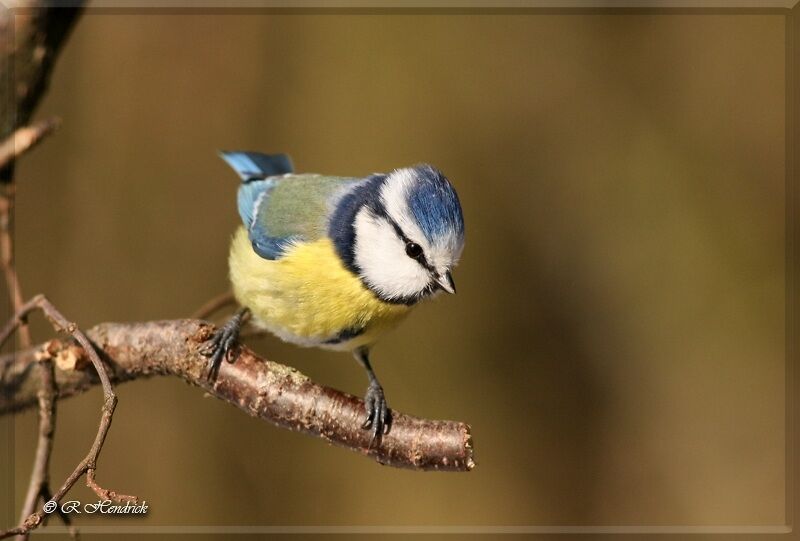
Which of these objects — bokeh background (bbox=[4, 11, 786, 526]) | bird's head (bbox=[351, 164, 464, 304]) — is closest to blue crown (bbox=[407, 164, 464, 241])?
bird's head (bbox=[351, 164, 464, 304])

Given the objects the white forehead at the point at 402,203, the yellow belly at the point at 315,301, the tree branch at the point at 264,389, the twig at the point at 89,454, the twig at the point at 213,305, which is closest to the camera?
the twig at the point at 89,454

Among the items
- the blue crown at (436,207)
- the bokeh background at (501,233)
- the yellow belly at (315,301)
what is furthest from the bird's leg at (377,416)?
the bokeh background at (501,233)

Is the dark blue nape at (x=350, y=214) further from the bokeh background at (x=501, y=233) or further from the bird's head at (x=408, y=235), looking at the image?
the bokeh background at (x=501, y=233)

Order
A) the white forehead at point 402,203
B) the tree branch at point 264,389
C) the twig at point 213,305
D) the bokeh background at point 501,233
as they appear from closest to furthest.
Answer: the tree branch at point 264,389 → the white forehead at point 402,203 → the twig at point 213,305 → the bokeh background at point 501,233

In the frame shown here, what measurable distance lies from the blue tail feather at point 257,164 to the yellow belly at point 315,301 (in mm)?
379

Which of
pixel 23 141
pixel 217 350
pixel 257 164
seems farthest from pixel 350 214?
pixel 23 141

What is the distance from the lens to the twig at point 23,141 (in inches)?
55.6

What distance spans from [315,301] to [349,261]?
9 cm

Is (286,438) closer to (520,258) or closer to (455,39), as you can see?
(520,258)

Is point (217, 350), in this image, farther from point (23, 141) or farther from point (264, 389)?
point (23, 141)

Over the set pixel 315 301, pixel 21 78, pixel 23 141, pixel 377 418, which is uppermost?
pixel 21 78

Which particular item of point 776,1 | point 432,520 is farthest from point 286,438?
point 776,1

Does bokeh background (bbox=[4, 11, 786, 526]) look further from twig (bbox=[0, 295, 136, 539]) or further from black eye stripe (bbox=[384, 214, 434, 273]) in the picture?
twig (bbox=[0, 295, 136, 539])

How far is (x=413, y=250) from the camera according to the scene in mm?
1287
